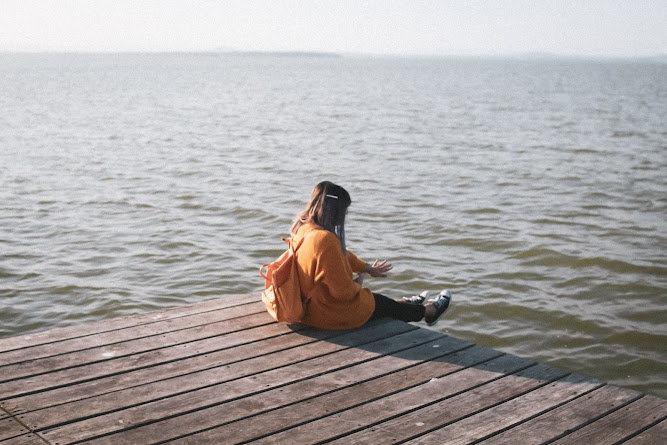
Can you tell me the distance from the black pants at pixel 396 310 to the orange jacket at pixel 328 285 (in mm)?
148

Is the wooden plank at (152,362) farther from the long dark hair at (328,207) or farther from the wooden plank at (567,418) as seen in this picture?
the wooden plank at (567,418)

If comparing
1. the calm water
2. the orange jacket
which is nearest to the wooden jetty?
the orange jacket

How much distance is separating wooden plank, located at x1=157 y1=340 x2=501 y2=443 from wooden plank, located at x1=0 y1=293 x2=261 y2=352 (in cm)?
164

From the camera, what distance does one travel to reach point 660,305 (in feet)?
29.1

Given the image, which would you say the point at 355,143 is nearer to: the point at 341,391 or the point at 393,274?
the point at 393,274

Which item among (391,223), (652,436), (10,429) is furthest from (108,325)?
(391,223)

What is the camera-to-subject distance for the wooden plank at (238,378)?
432cm

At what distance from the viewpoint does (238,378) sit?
15.9ft

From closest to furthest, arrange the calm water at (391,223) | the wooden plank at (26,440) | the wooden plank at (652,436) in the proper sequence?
the wooden plank at (26,440) < the wooden plank at (652,436) < the calm water at (391,223)

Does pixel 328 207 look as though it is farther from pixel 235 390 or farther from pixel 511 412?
pixel 511 412

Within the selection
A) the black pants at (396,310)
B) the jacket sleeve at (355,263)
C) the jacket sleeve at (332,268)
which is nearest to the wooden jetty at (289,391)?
the black pants at (396,310)

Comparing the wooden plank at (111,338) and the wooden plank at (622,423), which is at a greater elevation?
the wooden plank at (111,338)

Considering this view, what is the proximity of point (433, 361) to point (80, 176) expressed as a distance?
43.0 ft

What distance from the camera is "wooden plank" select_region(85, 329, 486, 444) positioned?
4141mm
